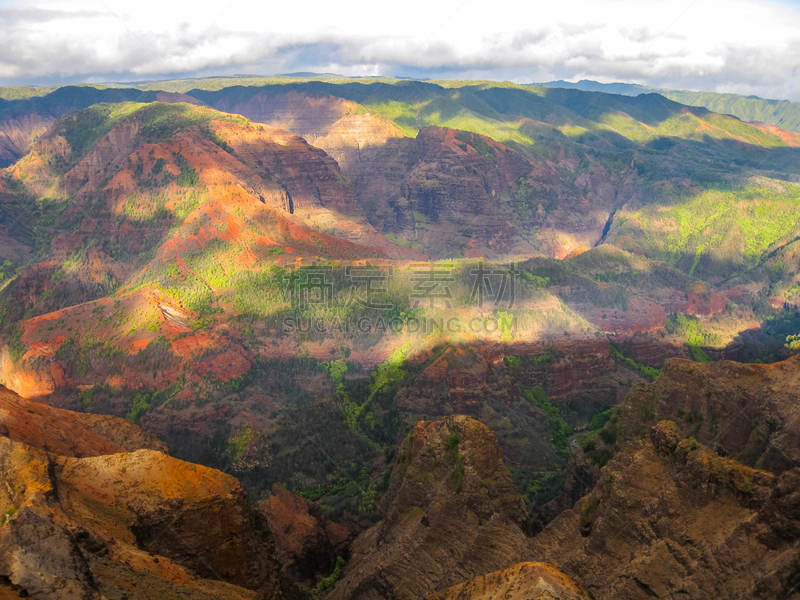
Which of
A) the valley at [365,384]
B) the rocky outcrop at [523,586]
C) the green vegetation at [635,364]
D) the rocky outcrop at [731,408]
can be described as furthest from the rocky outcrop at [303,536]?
the green vegetation at [635,364]

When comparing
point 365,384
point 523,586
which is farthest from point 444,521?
point 365,384

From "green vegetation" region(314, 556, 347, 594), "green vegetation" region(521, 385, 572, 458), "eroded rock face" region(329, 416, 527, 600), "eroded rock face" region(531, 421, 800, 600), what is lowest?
"green vegetation" region(521, 385, 572, 458)

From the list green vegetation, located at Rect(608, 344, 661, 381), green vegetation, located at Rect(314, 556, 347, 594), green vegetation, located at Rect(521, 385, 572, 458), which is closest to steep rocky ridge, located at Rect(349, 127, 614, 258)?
green vegetation, located at Rect(608, 344, 661, 381)

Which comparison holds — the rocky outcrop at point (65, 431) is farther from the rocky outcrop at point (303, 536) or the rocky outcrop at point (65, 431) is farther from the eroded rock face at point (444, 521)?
the eroded rock face at point (444, 521)

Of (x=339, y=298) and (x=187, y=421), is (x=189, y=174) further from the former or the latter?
(x=187, y=421)

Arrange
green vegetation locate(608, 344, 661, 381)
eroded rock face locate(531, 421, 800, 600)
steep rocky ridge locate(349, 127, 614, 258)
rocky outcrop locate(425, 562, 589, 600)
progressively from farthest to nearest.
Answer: steep rocky ridge locate(349, 127, 614, 258) < green vegetation locate(608, 344, 661, 381) < eroded rock face locate(531, 421, 800, 600) < rocky outcrop locate(425, 562, 589, 600)

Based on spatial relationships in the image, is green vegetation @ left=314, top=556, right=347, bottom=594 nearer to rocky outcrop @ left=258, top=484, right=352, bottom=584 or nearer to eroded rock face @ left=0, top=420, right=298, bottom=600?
rocky outcrop @ left=258, top=484, right=352, bottom=584
